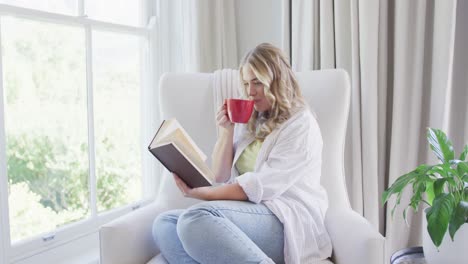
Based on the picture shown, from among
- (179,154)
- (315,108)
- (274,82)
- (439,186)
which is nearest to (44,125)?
(179,154)

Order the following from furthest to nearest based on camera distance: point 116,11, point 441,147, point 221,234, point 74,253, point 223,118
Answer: point 116,11 → point 74,253 → point 223,118 → point 441,147 → point 221,234

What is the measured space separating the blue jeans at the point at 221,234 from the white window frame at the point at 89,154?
1.84ft

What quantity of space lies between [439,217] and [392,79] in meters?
0.76

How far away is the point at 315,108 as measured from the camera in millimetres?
1576

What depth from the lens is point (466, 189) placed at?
127 cm

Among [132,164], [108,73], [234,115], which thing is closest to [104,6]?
[108,73]

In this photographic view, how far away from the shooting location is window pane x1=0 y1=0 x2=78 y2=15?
1491 mm

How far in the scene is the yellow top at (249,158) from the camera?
1472mm

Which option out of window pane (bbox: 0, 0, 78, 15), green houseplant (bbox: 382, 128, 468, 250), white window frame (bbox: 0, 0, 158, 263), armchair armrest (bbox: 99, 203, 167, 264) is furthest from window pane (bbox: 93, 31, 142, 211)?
green houseplant (bbox: 382, 128, 468, 250)

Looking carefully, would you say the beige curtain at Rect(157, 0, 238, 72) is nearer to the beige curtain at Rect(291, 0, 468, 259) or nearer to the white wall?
the white wall

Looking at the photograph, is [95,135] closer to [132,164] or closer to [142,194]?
[132,164]

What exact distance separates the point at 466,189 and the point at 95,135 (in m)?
1.43

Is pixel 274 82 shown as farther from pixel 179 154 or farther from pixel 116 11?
pixel 116 11

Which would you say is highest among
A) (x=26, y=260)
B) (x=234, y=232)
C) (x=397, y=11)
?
(x=397, y=11)
